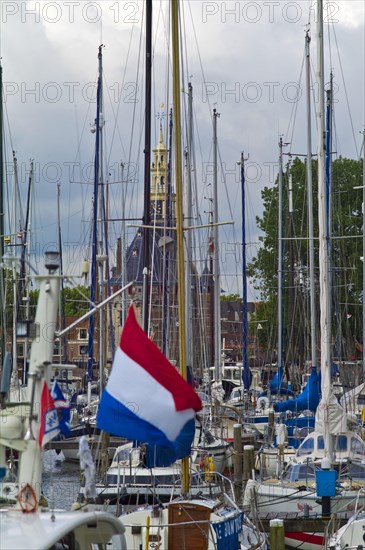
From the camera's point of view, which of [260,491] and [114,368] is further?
[260,491]

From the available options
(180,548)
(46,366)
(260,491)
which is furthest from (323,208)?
(46,366)

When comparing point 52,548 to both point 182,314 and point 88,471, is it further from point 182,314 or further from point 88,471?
point 182,314

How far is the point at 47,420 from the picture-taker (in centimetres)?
1465

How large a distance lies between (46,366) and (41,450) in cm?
107

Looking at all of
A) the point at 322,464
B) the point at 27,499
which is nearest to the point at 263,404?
the point at 322,464

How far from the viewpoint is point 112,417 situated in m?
16.2

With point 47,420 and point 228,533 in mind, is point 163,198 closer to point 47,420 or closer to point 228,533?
point 228,533

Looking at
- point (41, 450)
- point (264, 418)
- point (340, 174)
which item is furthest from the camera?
point (340, 174)

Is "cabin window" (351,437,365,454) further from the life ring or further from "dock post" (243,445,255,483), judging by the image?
the life ring

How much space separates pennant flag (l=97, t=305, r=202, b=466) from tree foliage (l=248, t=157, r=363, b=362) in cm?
4134

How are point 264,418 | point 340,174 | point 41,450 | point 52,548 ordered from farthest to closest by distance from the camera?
point 340,174, point 264,418, point 41,450, point 52,548

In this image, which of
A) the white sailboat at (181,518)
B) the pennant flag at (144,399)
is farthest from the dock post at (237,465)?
the pennant flag at (144,399)

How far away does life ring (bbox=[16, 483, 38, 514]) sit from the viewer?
14.2 meters

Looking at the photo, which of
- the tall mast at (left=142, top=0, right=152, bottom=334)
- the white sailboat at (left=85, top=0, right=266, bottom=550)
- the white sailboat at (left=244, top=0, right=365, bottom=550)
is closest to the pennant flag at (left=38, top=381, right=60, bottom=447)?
the white sailboat at (left=85, top=0, right=266, bottom=550)
